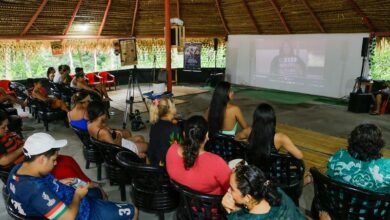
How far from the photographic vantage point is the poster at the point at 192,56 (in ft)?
38.8

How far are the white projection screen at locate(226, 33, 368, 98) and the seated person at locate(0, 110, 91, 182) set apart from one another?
902 centimetres

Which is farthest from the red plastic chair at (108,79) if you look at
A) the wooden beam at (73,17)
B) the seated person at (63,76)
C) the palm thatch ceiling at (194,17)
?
the seated person at (63,76)

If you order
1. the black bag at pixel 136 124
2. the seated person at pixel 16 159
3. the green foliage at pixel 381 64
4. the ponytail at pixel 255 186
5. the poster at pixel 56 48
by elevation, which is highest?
the poster at pixel 56 48

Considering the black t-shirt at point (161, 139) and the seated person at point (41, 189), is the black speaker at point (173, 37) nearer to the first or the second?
the black t-shirt at point (161, 139)

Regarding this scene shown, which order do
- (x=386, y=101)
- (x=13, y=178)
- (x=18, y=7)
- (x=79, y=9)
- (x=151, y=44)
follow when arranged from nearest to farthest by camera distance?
(x=13, y=178)
(x=386, y=101)
(x=18, y=7)
(x=79, y=9)
(x=151, y=44)

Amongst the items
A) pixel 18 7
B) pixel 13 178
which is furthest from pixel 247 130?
pixel 18 7

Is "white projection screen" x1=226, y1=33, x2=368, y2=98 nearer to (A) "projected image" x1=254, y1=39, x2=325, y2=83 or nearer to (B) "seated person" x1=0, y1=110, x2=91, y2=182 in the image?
(A) "projected image" x1=254, y1=39, x2=325, y2=83

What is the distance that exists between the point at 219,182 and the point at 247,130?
153 cm

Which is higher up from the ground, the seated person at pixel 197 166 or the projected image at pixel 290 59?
the projected image at pixel 290 59

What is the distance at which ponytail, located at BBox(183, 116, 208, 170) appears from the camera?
6.66 ft

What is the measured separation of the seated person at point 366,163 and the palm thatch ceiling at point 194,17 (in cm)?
720

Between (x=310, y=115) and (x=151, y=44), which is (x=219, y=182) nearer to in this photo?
(x=310, y=115)

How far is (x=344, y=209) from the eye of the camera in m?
1.92

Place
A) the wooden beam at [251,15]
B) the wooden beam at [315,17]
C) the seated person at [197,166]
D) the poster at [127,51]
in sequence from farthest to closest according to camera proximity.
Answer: the wooden beam at [251,15], the wooden beam at [315,17], the poster at [127,51], the seated person at [197,166]
